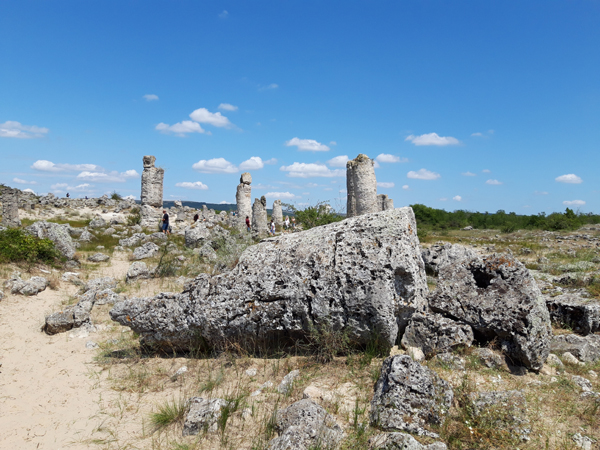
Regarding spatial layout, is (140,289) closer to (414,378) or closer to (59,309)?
(59,309)

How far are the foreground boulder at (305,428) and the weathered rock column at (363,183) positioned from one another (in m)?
10.9

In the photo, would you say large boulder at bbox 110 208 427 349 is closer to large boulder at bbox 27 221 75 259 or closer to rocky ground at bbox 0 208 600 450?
rocky ground at bbox 0 208 600 450

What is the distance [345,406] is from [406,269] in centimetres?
161

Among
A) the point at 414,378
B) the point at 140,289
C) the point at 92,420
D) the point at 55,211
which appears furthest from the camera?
the point at 55,211

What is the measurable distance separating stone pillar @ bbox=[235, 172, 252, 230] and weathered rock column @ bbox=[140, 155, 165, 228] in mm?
4585

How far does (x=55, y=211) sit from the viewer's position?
2772 centimetres

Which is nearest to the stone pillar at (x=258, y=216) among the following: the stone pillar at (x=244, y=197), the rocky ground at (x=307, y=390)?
the stone pillar at (x=244, y=197)

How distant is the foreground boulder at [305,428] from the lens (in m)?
2.90

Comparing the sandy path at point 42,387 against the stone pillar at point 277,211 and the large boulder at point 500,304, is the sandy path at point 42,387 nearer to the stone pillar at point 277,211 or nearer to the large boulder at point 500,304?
the large boulder at point 500,304

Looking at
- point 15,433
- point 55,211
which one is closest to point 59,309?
point 15,433

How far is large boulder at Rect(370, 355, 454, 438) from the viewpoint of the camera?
3.18m

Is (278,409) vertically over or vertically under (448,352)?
under

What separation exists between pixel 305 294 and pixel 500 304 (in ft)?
7.85

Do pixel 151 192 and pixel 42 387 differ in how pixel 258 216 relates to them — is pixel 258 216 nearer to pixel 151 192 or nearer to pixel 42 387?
pixel 151 192
